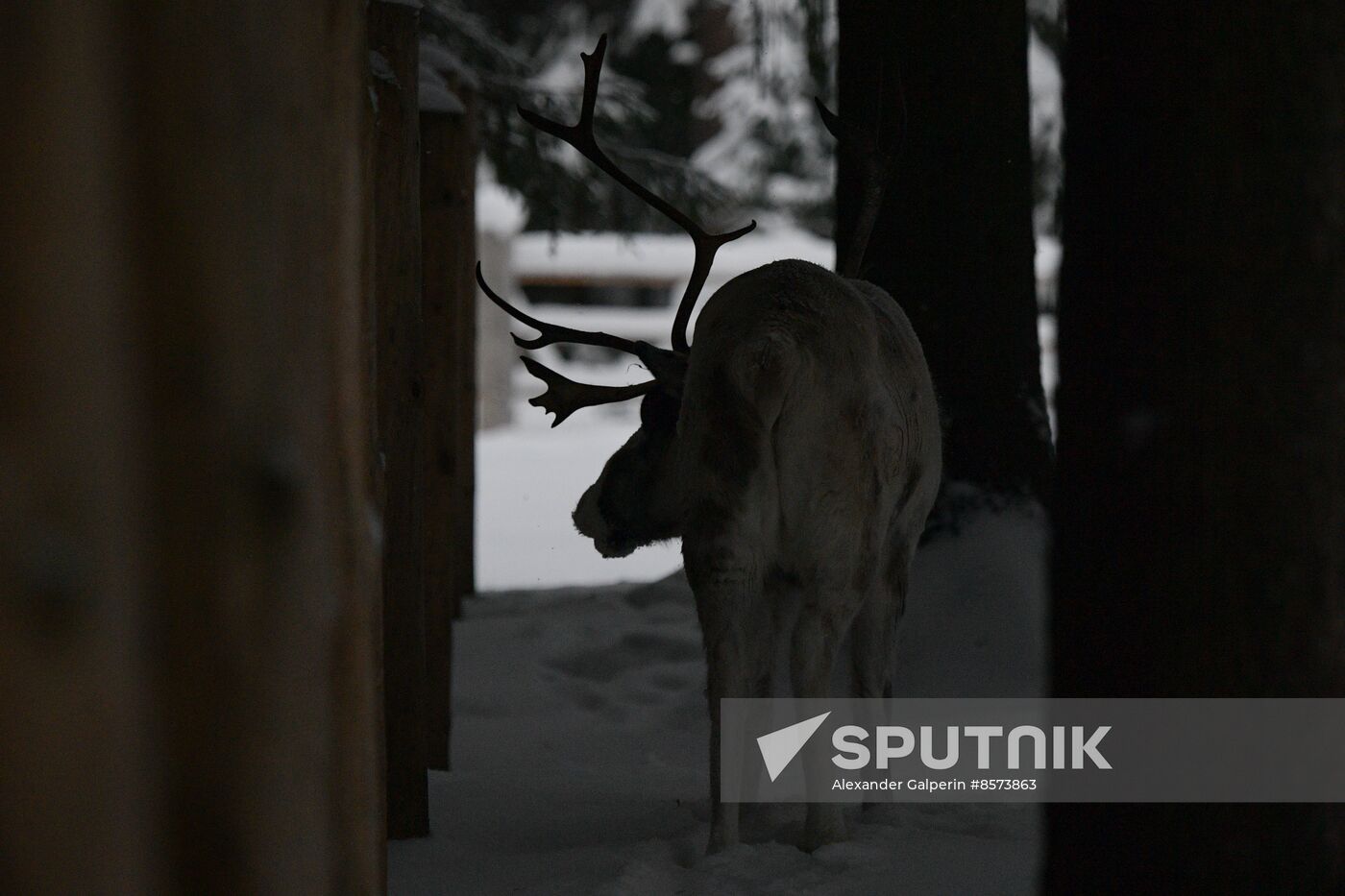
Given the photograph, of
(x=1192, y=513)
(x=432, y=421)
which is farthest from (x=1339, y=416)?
(x=432, y=421)

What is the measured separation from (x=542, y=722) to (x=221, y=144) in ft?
12.3

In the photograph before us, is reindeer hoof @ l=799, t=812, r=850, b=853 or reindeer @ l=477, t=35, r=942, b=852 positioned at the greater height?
reindeer @ l=477, t=35, r=942, b=852

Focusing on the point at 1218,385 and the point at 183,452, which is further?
the point at 1218,385

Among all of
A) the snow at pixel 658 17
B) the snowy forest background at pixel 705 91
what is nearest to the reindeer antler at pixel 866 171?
the snowy forest background at pixel 705 91

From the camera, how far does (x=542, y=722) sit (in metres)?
5.15

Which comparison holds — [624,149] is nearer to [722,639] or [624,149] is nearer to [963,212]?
[963,212]

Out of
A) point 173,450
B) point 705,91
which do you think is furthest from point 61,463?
point 705,91

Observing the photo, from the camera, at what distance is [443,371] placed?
6066mm

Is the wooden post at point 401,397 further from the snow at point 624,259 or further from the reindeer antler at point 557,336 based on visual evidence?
the snow at point 624,259

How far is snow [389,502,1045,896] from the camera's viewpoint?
3.18 meters

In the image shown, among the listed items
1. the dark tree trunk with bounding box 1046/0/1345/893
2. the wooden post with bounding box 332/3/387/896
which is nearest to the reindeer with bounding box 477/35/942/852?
the dark tree trunk with bounding box 1046/0/1345/893

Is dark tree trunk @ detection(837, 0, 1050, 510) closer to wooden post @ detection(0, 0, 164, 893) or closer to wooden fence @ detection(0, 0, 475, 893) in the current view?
wooden fence @ detection(0, 0, 475, 893)

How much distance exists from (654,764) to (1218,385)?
2908 mm

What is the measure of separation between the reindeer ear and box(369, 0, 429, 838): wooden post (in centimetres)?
59
